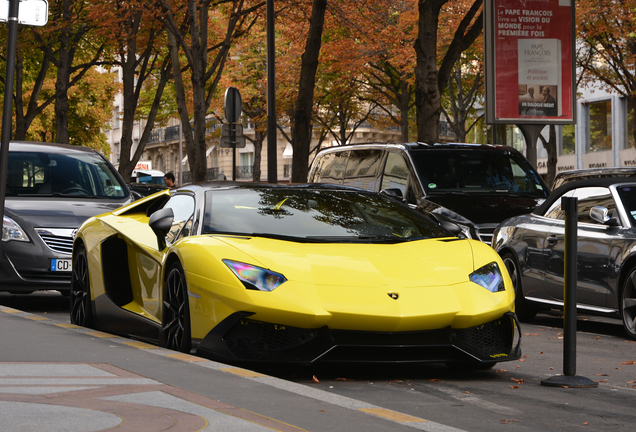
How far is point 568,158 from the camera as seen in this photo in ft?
175

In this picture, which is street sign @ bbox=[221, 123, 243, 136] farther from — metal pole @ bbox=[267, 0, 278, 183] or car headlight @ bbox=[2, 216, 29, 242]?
car headlight @ bbox=[2, 216, 29, 242]

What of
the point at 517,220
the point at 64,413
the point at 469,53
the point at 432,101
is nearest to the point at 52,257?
the point at 517,220

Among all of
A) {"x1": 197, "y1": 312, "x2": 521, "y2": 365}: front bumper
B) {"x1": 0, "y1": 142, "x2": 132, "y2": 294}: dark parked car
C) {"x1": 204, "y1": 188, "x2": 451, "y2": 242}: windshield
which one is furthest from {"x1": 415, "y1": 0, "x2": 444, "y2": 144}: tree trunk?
{"x1": 197, "y1": 312, "x2": 521, "y2": 365}: front bumper

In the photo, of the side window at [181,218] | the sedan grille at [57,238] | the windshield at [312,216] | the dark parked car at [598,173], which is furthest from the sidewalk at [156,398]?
the dark parked car at [598,173]

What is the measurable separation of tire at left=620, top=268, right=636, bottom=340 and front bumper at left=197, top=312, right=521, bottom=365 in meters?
3.18

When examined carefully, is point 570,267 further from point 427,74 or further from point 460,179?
point 427,74

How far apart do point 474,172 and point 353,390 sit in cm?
777

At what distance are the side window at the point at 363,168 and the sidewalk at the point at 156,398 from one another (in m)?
7.82

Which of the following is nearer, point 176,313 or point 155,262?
point 176,313

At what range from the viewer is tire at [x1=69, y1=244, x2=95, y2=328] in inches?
346

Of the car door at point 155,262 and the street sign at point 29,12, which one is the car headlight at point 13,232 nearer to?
the street sign at point 29,12

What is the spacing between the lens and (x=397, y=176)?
44.6 feet

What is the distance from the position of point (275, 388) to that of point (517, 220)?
634 centimetres

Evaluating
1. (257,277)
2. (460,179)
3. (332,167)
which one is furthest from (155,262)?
(332,167)
